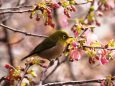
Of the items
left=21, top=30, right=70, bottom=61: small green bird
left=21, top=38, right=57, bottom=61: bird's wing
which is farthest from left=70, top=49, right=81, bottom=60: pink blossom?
left=21, top=38, right=57, bottom=61: bird's wing

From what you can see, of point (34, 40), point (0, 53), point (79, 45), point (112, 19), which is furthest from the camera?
point (112, 19)

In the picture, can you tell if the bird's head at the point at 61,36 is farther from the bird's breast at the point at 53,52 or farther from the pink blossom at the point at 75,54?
the pink blossom at the point at 75,54

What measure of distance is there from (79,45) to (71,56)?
0.10m

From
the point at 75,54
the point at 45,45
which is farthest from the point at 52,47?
the point at 75,54

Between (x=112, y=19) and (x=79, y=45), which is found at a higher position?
(x=112, y=19)

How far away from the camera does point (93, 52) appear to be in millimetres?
3496

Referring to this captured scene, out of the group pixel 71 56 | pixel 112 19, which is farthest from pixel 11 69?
pixel 112 19

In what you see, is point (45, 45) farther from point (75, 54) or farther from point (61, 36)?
point (75, 54)

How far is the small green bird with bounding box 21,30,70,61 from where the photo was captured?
4194mm

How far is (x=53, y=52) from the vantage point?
424 centimetres

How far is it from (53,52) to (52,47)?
0.30 ft

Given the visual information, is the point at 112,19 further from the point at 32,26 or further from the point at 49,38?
the point at 49,38

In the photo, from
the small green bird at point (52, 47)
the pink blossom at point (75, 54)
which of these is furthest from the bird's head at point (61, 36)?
the pink blossom at point (75, 54)

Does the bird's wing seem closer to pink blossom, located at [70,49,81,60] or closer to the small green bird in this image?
the small green bird
